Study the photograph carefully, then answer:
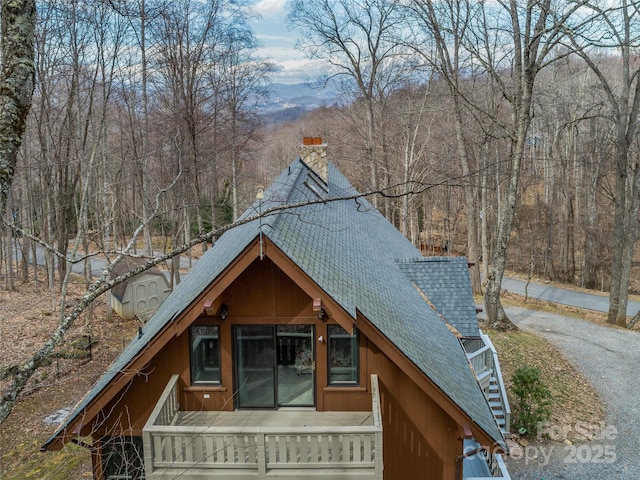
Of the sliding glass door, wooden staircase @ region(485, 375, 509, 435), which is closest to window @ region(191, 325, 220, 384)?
the sliding glass door

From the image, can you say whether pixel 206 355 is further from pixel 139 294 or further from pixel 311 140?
pixel 139 294

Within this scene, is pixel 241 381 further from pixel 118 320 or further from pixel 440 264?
pixel 118 320

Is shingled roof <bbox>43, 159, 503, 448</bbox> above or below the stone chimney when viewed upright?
below

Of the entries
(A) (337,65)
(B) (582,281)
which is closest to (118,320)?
(A) (337,65)

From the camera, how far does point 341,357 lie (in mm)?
8102

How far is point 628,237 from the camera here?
22.9 m

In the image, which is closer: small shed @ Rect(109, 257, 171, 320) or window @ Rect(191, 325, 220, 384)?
window @ Rect(191, 325, 220, 384)

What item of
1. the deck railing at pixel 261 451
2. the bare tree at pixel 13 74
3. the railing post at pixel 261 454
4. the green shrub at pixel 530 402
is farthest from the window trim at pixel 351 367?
the green shrub at pixel 530 402

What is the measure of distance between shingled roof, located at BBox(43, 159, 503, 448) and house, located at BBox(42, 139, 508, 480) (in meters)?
0.05

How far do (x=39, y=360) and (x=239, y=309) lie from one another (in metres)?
3.52

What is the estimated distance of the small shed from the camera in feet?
67.6

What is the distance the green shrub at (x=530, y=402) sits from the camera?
12.4m

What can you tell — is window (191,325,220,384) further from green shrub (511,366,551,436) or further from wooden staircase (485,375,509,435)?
green shrub (511,366,551,436)

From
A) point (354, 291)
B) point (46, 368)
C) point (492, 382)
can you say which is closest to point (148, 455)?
point (354, 291)
